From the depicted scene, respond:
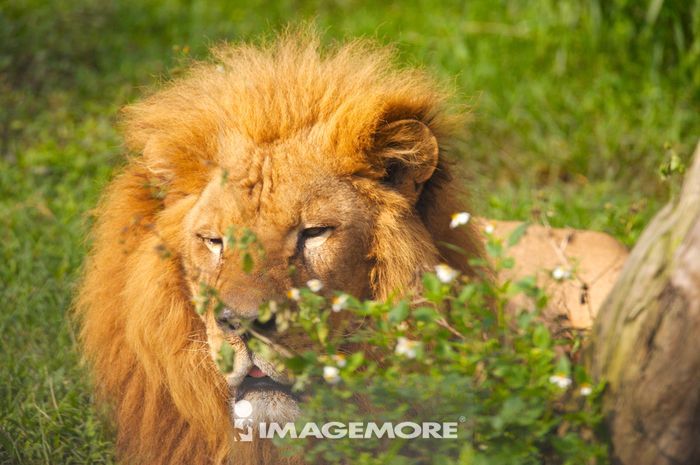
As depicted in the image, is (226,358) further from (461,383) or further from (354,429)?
(461,383)

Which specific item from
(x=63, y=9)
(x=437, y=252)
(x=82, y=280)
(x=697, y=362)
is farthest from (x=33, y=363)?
(x=63, y=9)

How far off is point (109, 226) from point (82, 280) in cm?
47

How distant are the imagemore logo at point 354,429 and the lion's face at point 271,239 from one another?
0.04 m

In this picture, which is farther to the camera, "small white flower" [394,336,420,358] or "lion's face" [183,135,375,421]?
"lion's face" [183,135,375,421]

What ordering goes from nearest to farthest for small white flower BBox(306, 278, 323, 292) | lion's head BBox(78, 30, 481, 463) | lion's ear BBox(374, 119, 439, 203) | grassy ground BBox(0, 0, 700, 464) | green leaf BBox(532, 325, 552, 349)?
green leaf BBox(532, 325, 552, 349)
small white flower BBox(306, 278, 323, 292)
lion's head BBox(78, 30, 481, 463)
lion's ear BBox(374, 119, 439, 203)
grassy ground BBox(0, 0, 700, 464)

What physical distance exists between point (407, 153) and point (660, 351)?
99cm

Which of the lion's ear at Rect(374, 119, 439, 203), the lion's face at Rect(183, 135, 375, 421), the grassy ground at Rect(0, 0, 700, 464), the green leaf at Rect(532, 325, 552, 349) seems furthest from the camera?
the grassy ground at Rect(0, 0, 700, 464)

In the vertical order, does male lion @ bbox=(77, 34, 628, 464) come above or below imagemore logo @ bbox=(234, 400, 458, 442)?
above

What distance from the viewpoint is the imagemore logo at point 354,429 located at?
2.98 meters

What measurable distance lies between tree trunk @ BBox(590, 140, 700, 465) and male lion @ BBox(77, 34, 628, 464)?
0.66 metres

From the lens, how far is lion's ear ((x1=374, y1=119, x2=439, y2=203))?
3.24 metres

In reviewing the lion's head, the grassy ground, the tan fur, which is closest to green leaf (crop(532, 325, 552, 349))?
the lion's head

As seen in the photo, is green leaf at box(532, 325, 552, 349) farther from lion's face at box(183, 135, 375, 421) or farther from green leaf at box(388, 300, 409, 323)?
lion's face at box(183, 135, 375, 421)

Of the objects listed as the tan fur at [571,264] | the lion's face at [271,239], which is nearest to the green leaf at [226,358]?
the lion's face at [271,239]
